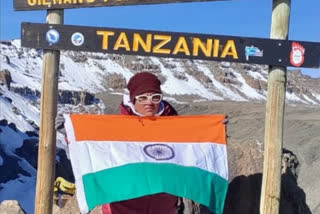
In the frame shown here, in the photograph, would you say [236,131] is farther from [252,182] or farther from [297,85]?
[297,85]

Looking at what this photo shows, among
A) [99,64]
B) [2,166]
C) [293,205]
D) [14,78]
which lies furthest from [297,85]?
[293,205]

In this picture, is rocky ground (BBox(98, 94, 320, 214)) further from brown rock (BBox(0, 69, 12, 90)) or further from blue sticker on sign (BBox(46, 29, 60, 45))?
brown rock (BBox(0, 69, 12, 90))

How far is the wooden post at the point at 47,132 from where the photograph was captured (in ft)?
18.2

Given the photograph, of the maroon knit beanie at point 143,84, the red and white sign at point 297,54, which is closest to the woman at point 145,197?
the maroon knit beanie at point 143,84

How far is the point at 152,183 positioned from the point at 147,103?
0.56 metres

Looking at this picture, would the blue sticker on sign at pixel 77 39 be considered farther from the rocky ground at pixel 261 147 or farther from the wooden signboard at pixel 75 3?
the rocky ground at pixel 261 147

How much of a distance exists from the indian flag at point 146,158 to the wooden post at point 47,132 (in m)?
0.62

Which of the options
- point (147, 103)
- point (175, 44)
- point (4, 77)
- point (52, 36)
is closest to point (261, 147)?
point (175, 44)

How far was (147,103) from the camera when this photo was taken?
4.50 metres

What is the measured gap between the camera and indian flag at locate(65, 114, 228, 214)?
445 centimetres

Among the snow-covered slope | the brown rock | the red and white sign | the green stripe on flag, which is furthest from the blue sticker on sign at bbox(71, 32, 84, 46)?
the brown rock

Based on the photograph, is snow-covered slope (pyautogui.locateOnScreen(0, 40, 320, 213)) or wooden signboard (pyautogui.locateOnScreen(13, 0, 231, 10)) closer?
wooden signboard (pyautogui.locateOnScreen(13, 0, 231, 10))

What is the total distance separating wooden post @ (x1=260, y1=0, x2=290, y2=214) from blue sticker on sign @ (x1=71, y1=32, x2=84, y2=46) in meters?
1.63

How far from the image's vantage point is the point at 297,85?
170m
